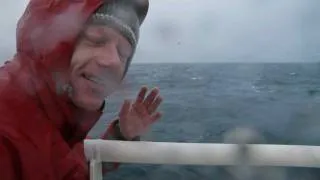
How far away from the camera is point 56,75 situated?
35.5 inches

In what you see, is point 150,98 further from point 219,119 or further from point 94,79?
point 219,119

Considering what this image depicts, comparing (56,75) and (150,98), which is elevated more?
(56,75)

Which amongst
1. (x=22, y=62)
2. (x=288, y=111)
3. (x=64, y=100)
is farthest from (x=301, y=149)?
(x=288, y=111)

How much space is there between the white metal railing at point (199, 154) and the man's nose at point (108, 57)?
36cm

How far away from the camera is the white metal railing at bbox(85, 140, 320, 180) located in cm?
117

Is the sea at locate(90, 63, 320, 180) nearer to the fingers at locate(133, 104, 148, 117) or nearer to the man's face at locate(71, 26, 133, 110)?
the fingers at locate(133, 104, 148, 117)

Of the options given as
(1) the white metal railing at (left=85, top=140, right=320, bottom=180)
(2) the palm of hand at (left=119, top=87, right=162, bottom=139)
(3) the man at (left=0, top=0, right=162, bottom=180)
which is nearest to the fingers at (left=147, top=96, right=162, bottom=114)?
(2) the palm of hand at (left=119, top=87, right=162, bottom=139)

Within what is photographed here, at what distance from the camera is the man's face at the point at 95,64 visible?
0.93 meters

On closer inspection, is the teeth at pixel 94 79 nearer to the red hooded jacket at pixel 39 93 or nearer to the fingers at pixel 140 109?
the red hooded jacket at pixel 39 93

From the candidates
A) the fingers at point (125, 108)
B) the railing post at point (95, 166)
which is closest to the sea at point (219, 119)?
the fingers at point (125, 108)

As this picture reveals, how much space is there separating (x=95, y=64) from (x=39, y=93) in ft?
0.44

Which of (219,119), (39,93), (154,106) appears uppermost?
(39,93)

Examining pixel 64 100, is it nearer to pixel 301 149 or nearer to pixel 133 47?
pixel 133 47

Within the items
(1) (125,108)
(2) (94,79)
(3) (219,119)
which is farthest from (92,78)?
(3) (219,119)
